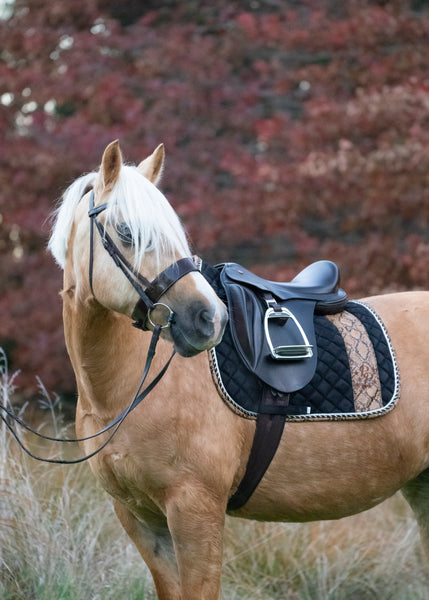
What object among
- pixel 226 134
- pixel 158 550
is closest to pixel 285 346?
pixel 158 550

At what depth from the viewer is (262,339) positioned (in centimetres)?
254

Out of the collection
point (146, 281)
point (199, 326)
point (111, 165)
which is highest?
point (111, 165)

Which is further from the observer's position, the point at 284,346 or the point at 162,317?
the point at 284,346

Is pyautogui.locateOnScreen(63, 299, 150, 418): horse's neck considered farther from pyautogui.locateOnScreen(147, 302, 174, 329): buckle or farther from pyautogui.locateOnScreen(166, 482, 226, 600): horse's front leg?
pyautogui.locateOnScreen(166, 482, 226, 600): horse's front leg

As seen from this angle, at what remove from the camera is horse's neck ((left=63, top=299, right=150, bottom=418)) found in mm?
2459

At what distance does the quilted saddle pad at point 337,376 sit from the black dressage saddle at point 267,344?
0.05 meters

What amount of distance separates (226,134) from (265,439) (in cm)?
488

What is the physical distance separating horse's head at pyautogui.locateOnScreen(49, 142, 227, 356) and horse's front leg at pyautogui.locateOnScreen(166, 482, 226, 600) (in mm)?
543

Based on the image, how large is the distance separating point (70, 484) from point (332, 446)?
2.13m

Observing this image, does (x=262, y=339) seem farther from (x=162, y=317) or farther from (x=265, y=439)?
(x=162, y=317)

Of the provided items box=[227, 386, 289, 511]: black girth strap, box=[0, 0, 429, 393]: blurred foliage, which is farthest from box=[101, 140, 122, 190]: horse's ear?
box=[0, 0, 429, 393]: blurred foliage

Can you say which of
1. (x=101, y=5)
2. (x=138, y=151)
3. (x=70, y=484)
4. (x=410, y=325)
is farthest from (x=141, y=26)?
(x=410, y=325)

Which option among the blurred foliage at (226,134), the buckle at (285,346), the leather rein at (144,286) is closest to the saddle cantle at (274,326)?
the buckle at (285,346)

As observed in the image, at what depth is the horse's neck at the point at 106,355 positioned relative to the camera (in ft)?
8.07
